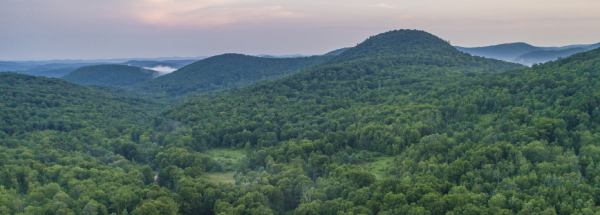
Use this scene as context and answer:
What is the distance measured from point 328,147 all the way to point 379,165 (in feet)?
37.5

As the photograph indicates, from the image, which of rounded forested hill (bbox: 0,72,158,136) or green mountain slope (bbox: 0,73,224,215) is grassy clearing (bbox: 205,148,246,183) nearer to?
green mountain slope (bbox: 0,73,224,215)

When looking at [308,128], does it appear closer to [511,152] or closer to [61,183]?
[511,152]

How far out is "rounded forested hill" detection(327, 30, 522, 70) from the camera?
147 metres

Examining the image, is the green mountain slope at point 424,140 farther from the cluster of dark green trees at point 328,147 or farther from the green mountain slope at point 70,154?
the green mountain slope at point 70,154

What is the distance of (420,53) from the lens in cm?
16212

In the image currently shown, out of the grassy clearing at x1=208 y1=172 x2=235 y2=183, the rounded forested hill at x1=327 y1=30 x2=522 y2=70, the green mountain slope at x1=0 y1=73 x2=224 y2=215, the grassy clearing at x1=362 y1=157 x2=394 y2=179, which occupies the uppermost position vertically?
the rounded forested hill at x1=327 y1=30 x2=522 y2=70

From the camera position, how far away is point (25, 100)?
96.5 metres

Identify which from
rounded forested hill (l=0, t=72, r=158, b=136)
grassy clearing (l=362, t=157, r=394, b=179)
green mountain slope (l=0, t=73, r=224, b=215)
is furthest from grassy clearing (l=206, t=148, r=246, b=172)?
rounded forested hill (l=0, t=72, r=158, b=136)

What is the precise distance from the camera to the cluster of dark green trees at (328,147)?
40.6 meters

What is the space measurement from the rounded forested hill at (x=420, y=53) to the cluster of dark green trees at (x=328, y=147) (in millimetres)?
34507

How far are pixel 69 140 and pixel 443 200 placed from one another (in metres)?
77.9

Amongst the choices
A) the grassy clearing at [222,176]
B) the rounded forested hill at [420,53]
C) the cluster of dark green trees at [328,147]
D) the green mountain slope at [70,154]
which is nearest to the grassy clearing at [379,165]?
the cluster of dark green trees at [328,147]

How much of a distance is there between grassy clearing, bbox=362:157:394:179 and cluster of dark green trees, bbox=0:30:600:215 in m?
1.37

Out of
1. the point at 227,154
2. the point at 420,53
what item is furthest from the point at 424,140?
the point at 420,53
